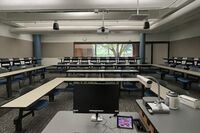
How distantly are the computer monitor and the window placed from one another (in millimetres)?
11349

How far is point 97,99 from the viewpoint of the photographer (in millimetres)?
2029

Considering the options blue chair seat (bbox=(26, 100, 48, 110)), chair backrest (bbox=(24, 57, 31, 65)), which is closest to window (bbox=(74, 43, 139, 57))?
chair backrest (bbox=(24, 57, 31, 65))

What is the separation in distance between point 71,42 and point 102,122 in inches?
452

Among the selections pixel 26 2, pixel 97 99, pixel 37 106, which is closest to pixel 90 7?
pixel 26 2

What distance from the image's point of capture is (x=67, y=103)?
201 inches

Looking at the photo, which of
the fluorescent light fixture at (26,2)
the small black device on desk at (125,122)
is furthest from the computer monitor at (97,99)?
the fluorescent light fixture at (26,2)

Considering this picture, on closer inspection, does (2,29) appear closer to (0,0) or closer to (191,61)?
(0,0)

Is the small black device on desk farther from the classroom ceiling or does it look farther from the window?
the window

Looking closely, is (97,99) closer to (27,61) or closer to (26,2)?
(26,2)

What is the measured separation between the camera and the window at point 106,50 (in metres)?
13.3

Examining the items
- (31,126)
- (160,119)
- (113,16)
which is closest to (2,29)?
(113,16)

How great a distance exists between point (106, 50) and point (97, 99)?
11493 mm

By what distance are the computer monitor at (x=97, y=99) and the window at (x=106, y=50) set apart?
1135 cm

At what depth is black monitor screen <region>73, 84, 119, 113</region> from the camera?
202 centimetres
